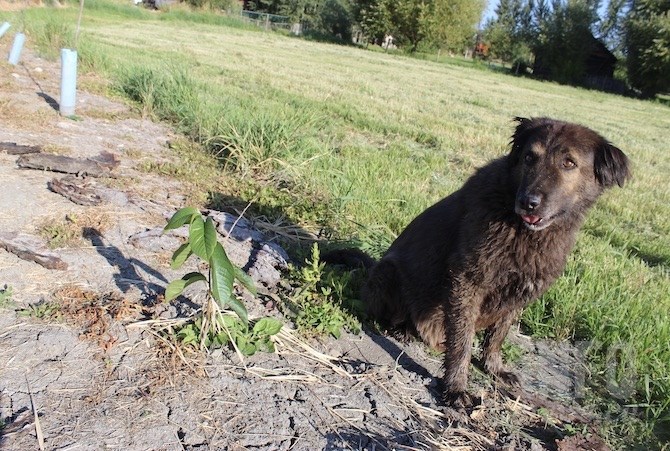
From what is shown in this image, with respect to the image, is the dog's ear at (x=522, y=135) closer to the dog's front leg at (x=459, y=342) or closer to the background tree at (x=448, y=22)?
the dog's front leg at (x=459, y=342)

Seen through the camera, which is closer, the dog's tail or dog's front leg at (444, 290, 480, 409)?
dog's front leg at (444, 290, 480, 409)

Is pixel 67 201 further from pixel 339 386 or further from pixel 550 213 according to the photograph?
pixel 550 213

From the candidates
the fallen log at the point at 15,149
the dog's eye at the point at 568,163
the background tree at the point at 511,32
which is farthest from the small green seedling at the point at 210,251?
the background tree at the point at 511,32

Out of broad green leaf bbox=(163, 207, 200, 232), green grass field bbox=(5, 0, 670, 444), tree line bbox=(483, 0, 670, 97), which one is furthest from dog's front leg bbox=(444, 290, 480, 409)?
tree line bbox=(483, 0, 670, 97)

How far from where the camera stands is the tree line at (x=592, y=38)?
42.2 meters

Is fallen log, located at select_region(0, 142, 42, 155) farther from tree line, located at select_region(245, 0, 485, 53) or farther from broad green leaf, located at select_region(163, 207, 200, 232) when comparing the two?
tree line, located at select_region(245, 0, 485, 53)

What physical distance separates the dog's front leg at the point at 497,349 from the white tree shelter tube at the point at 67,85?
6.25m

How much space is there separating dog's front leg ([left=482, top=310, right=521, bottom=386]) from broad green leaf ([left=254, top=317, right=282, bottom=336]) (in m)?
1.34

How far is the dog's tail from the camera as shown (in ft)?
13.4

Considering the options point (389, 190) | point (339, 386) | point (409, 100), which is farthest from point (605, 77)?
point (339, 386)

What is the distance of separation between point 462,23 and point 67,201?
55209 mm

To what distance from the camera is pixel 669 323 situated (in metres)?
3.57

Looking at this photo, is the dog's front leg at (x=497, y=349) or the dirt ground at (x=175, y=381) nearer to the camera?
the dirt ground at (x=175, y=381)

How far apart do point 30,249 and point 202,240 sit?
1464mm
